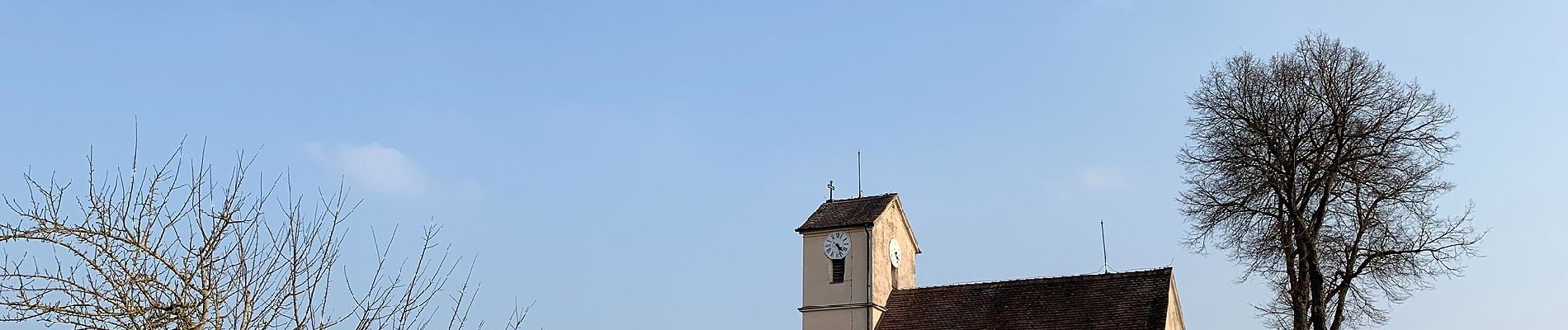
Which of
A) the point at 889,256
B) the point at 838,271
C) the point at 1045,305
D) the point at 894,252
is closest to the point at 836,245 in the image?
the point at 838,271

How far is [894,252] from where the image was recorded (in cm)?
3900

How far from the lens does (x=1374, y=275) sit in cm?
2697

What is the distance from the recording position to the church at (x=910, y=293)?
3366 cm

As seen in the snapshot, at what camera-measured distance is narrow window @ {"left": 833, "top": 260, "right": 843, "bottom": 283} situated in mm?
37609

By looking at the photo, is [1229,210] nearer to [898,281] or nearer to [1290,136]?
[1290,136]

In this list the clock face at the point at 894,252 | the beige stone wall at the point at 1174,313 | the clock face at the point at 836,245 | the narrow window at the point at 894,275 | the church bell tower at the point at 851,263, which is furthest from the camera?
the clock face at the point at 894,252

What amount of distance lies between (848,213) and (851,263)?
1791mm

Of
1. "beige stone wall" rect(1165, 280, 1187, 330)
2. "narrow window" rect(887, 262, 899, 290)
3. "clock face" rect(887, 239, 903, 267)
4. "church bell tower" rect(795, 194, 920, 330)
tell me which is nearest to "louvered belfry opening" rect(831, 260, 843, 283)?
"church bell tower" rect(795, 194, 920, 330)

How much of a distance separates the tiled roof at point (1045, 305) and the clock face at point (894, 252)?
1.62m

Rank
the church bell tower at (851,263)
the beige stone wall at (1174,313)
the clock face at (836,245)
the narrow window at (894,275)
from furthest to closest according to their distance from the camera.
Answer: the narrow window at (894,275), the clock face at (836,245), the church bell tower at (851,263), the beige stone wall at (1174,313)

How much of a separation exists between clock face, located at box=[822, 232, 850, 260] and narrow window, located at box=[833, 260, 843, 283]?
0.38 ft

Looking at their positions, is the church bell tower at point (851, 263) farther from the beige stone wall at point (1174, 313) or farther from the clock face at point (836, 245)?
the beige stone wall at point (1174, 313)

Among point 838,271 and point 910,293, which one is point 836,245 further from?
point 910,293

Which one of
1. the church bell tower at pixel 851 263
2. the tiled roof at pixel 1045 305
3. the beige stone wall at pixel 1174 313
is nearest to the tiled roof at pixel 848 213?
the church bell tower at pixel 851 263
